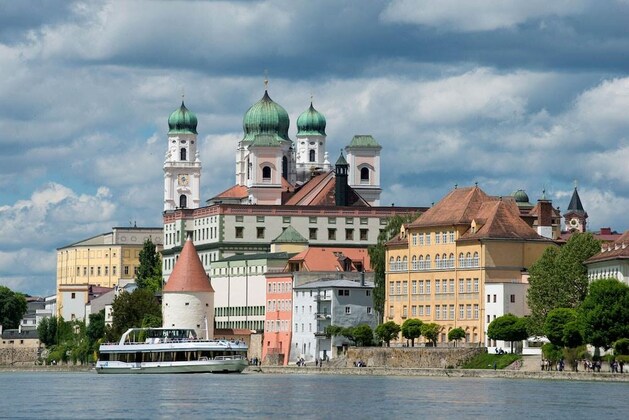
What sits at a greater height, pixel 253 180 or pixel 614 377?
pixel 253 180

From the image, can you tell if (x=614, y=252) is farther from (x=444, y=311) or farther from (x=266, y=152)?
(x=266, y=152)

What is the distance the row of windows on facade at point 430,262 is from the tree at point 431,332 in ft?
15.1

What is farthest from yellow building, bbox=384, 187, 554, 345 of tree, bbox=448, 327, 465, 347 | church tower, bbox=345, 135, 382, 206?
church tower, bbox=345, 135, 382, 206

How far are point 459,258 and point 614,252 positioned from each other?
17.8m

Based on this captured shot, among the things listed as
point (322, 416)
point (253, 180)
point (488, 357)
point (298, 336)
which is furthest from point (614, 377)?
point (253, 180)

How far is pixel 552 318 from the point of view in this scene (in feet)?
366

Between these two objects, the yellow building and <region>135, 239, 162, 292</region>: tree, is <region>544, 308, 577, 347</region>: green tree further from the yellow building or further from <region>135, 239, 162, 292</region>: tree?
<region>135, 239, 162, 292</region>: tree

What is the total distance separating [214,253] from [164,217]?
15997mm

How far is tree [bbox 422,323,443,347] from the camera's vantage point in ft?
427

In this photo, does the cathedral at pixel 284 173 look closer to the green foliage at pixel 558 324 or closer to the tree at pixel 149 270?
the tree at pixel 149 270

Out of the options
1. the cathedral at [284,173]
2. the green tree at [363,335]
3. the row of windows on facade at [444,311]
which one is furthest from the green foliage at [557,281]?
the cathedral at [284,173]

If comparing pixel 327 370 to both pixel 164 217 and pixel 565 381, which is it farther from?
pixel 164 217

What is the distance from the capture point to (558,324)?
364 feet

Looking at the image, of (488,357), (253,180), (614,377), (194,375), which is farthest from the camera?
(253,180)
